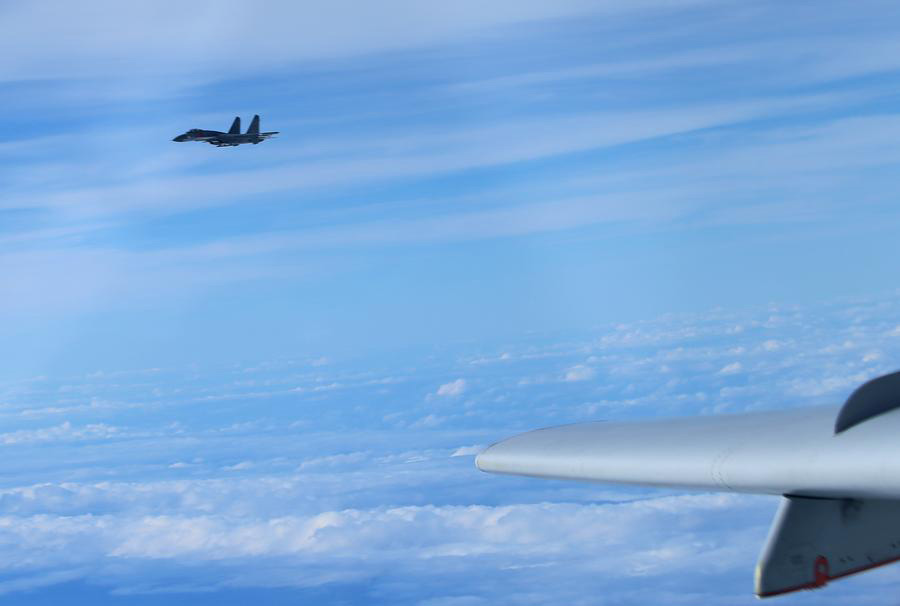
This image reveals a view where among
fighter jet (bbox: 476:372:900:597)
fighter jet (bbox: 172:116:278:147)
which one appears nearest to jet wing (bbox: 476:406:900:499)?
fighter jet (bbox: 476:372:900:597)

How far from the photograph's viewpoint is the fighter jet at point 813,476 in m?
8.20

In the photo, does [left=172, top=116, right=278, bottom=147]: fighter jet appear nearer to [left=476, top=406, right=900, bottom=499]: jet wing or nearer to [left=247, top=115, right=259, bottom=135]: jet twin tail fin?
[left=247, top=115, right=259, bottom=135]: jet twin tail fin

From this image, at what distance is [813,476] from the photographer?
8.38m

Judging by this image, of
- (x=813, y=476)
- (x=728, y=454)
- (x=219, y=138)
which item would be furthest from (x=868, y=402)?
(x=219, y=138)

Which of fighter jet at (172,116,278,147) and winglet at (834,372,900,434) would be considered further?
fighter jet at (172,116,278,147)

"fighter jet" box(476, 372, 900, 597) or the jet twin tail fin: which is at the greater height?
the jet twin tail fin

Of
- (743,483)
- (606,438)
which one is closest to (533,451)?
(606,438)

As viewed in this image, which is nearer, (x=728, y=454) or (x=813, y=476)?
(x=813, y=476)

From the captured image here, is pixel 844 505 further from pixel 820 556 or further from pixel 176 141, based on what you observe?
pixel 176 141

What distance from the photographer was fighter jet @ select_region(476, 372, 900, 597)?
8.20m

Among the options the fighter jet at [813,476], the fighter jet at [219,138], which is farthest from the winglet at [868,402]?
the fighter jet at [219,138]

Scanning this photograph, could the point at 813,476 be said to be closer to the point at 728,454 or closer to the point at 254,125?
the point at 728,454

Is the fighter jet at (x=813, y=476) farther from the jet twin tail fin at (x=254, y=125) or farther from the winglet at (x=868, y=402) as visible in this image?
the jet twin tail fin at (x=254, y=125)

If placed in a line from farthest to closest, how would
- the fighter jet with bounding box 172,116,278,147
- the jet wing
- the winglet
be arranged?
1. the fighter jet with bounding box 172,116,278,147
2. the winglet
3. the jet wing
